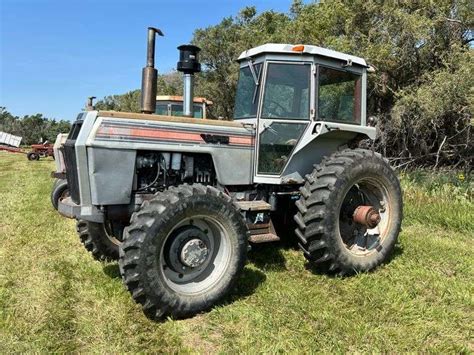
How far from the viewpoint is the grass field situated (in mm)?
3252

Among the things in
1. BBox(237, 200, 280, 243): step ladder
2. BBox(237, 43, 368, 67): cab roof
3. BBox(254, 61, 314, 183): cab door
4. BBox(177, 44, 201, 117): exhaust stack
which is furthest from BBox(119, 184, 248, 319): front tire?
BBox(237, 43, 368, 67): cab roof

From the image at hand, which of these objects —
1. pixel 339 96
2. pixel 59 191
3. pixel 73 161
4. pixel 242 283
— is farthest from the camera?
pixel 59 191

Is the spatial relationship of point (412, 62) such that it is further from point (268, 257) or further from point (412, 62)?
point (268, 257)

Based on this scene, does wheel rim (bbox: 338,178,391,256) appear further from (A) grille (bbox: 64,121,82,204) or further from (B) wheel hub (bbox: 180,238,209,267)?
(A) grille (bbox: 64,121,82,204)

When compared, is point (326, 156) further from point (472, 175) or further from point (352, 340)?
point (472, 175)

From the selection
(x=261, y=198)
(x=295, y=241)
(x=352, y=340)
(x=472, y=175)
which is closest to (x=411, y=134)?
(x=472, y=175)

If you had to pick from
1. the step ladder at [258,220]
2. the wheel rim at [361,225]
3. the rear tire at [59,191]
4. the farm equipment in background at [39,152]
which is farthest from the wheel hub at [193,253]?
the farm equipment in background at [39,152]

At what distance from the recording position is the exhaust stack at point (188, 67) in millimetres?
4688

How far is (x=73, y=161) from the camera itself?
4004mm

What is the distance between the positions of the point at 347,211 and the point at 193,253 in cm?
198

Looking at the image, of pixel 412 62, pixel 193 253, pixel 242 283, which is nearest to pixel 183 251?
pixel 193 253

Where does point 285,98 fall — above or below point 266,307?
above

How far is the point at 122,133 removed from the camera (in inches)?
150

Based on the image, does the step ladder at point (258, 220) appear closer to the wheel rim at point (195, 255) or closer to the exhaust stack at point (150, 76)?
the wheel rim at point (195, 255)
